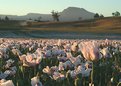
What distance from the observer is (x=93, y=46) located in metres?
4.99

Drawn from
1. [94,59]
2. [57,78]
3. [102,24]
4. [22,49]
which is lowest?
[102,24]

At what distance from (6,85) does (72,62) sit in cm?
274

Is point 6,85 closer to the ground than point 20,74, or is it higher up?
higher up

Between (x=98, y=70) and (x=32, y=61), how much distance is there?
158 centimetres

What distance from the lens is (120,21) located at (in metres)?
132

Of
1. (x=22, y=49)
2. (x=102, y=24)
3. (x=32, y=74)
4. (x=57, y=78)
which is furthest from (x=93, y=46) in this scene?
(x=102, y=24)

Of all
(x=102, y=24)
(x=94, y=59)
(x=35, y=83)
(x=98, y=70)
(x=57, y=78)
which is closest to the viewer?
(x=35, y=83)

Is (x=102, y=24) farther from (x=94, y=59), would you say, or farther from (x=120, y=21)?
(x=94, y=59)

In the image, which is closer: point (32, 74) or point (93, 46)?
point (93, 46)

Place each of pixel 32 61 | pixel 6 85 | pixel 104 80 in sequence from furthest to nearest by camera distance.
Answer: pixel 104 80 < pixel 32 61 < pixel 6 85

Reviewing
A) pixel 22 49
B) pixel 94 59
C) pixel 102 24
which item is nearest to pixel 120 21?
pixel 102 24

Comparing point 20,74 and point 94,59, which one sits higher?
point 94,59

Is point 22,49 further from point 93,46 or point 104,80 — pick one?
point 93,46

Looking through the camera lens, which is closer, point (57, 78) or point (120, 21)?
point (57, 78)
